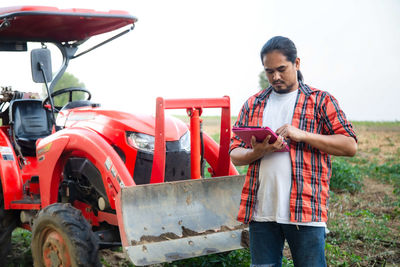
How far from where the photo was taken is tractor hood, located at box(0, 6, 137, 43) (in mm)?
3992

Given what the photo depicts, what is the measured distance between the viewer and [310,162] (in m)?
2.43

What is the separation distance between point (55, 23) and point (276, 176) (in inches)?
112

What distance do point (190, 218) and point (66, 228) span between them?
2.76ft

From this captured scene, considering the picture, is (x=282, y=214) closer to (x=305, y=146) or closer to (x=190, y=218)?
(x=305, y=146)

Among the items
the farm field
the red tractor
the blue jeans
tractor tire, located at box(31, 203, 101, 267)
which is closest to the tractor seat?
the red tractor

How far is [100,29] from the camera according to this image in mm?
4809

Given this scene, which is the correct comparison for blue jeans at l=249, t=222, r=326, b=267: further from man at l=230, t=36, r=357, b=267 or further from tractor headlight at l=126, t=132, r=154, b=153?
tractor headlight at l=126, t=132, r=154, b=153

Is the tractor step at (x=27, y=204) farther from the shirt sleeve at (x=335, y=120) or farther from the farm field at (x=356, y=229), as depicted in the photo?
the shirt sleeve at (x=335, y=120)

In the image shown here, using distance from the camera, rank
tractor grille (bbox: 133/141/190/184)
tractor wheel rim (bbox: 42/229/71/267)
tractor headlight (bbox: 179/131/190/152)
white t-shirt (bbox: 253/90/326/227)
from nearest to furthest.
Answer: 1. white t-shirt (bbox: 253/90/326/227)
2. tractor wheel rim (bbox: 42/229/71/267)
3. tractor grille (bbox: 133/141/190/184)
4. tractor headlight (bbox: 179/131/190/152)

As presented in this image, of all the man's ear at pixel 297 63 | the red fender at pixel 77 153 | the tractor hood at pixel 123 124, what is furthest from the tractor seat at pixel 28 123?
the man's ear at pixel 297 63

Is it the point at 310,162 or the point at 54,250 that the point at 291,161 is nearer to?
the point at 310,162

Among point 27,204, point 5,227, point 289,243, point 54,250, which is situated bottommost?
point 5,227

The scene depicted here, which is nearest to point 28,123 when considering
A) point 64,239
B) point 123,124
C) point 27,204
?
point 27,204

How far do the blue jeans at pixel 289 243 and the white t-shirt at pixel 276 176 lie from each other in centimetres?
5
